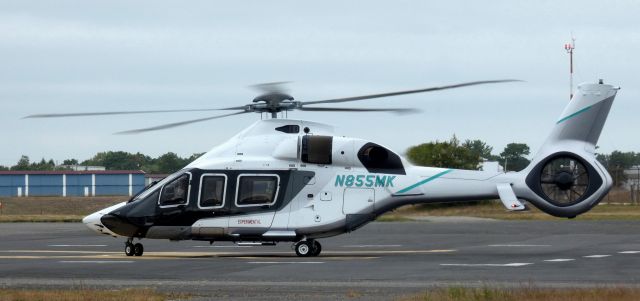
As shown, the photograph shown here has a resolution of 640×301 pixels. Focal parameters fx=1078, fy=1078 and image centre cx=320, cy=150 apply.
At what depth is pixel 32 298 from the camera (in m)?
16.6

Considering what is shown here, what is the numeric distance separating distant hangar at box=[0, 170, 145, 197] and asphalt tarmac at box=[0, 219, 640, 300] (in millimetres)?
63981

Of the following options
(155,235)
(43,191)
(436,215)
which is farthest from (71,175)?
(155,235)

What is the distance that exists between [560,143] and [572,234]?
39.6 feet

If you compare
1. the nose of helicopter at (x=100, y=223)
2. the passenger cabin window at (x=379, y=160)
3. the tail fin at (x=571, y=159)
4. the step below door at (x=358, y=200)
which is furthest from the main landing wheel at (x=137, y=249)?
the tail fin at (x=571, y=159)

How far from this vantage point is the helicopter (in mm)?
26156

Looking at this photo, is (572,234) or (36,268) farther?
(572,234)

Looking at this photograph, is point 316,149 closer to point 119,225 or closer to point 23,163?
point 119,225

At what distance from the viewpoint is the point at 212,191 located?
2691 centimetres

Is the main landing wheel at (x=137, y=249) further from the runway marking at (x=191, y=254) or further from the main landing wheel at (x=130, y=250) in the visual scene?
the runway marking at (x=191, y=254)

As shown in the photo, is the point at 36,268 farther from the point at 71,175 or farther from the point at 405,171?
the point at 71,175

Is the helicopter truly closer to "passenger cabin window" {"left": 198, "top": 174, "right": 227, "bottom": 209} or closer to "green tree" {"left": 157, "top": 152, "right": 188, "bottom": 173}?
"passenger cabin window" {"left": 198, "top": 174, "right": 227, "bottom": 209}

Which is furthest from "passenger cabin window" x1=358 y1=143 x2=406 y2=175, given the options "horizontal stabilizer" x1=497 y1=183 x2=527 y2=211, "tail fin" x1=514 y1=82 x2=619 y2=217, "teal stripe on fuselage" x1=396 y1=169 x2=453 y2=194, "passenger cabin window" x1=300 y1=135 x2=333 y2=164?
"tail fin" x1=514 y1=82 x2=619 y2=217

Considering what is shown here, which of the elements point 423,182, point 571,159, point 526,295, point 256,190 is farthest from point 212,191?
point 526,295

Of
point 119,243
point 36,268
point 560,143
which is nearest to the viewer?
point 36,268
